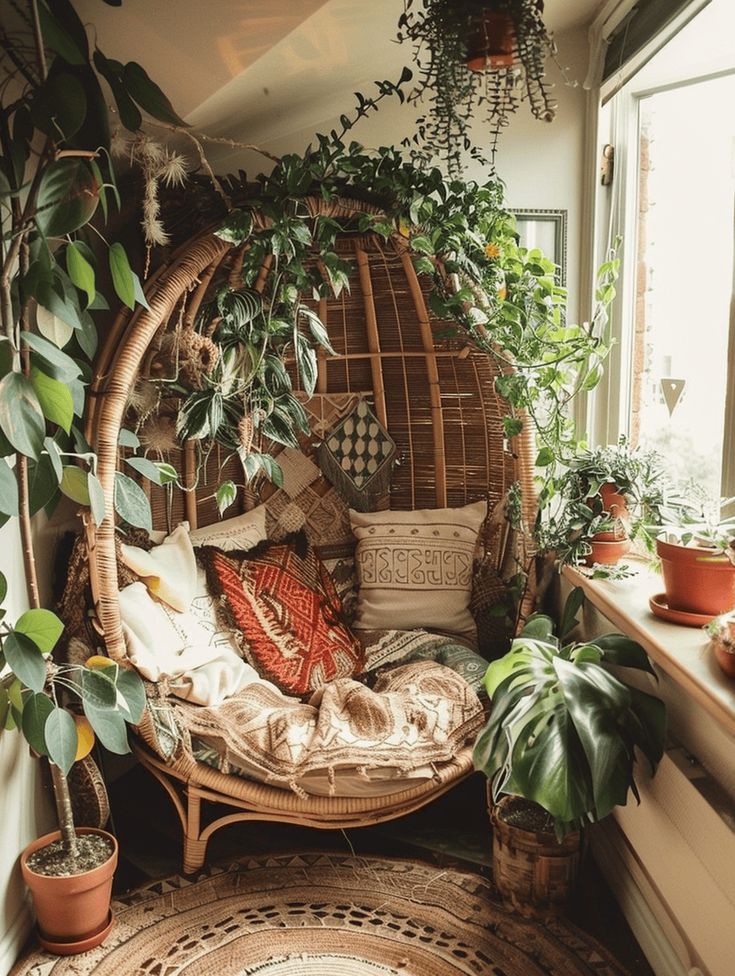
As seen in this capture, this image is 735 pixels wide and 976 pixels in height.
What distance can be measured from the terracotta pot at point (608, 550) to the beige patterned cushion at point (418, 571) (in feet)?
1.96

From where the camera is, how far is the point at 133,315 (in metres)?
2.05

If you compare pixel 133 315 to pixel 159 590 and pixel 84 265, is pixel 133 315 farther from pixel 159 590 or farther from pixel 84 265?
pixel 159 590

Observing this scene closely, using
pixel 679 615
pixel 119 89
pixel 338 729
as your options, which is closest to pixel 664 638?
pixel 679 615

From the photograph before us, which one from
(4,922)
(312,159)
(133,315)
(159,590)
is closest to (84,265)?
(133,315)

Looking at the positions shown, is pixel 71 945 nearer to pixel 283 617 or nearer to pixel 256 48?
pixel 283 617

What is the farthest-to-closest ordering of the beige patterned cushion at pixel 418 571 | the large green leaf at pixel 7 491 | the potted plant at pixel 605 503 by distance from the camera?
the beige patterned cushion at pixel 418 571 → the potted plant at pixel 605 503 → the large green leaf at pixel 7 491

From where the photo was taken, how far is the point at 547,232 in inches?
106

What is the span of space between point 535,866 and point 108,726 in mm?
1044

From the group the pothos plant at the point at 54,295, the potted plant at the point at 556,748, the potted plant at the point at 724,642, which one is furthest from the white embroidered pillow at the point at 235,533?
the potted plant at the point at 724,642

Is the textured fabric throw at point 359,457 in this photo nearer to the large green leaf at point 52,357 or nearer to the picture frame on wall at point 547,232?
the picture frame on wall at point 547,232

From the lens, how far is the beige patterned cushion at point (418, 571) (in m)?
2.71

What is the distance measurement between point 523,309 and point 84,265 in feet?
3.78

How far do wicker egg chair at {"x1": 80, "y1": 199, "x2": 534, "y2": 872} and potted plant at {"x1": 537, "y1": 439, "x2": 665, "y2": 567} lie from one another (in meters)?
0.15

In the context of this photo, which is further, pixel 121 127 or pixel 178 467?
pixel 178 467
